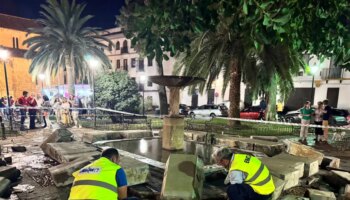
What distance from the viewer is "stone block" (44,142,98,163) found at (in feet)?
20.2

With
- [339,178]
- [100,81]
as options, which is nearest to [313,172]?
[339,178]

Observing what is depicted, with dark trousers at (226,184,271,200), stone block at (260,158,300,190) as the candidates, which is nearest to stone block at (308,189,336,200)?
stone block at (260,158,300,190)

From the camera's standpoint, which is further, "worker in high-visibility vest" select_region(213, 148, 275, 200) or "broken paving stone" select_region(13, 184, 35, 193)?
"broken paving stone" select_region(13, 184, 35, 193)

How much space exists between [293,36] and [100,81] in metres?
20.3

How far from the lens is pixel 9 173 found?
5.27m

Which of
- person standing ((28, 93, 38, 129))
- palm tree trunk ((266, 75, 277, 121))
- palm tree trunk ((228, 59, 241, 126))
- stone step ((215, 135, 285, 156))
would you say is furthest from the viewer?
palm tree trunk ((228, 59, 241, 126))

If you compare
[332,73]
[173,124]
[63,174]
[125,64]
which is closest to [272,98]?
[173,124]

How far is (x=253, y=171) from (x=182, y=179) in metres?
1.19

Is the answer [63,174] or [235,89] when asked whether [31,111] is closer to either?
[63,174]

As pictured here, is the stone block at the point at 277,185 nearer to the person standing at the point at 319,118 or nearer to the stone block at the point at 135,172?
the stone block at the point at 135,172

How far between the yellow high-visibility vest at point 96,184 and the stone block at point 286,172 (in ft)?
11.1

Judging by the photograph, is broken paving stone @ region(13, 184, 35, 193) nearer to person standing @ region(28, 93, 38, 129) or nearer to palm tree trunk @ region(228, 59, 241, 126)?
person standing @ region(28, 93, 38, 129)

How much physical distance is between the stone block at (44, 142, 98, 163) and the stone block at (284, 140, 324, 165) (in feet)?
18.3

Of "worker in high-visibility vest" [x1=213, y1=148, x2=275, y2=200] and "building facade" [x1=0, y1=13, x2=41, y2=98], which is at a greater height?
"building facade" [x1=0, y1=13, x2=41, y2=98]
